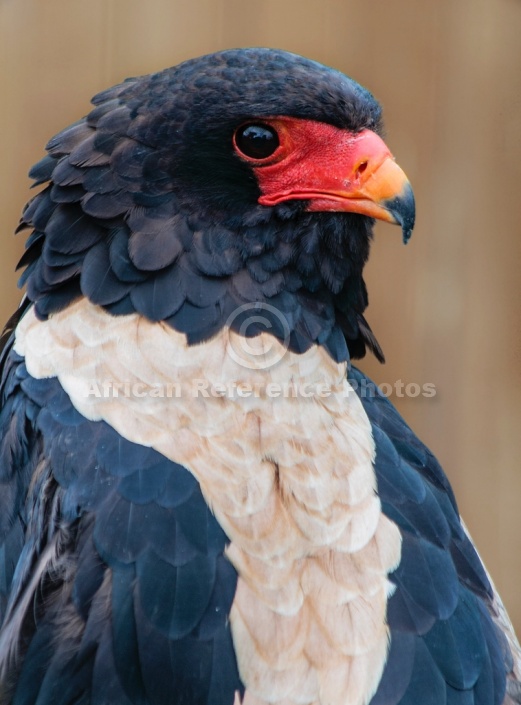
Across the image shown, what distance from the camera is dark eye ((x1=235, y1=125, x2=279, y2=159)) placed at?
1.78 meters

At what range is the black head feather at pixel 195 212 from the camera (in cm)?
176

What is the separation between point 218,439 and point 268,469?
11cm

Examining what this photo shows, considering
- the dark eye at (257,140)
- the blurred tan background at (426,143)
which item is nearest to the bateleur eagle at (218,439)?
the dark eye at (257,140)

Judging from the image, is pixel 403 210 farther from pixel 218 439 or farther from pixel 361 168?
pixel 218 439

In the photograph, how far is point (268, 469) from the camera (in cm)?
170

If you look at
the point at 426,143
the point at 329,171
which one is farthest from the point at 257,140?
the point at 426,143

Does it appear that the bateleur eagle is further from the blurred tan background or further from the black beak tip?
the blurred tan background

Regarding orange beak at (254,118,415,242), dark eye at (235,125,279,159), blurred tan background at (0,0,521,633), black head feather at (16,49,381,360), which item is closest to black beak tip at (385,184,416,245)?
orange beak at (254,118,415,242)

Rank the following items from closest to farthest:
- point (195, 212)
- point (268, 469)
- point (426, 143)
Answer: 1. point (268, 469)
2. point (195, 212)
3. point (426, 143)

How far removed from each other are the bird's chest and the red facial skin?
0.30m

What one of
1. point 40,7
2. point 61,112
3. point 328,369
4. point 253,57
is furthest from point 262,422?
point 40,7

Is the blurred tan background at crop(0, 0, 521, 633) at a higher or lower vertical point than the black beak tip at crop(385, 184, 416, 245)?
lower

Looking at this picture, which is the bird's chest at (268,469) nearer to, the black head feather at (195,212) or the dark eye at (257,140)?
the black head feather at (195,212)

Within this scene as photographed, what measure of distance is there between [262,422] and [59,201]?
604 millimetres
